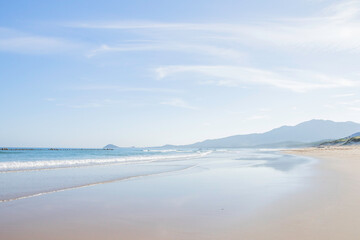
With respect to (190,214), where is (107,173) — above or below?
above

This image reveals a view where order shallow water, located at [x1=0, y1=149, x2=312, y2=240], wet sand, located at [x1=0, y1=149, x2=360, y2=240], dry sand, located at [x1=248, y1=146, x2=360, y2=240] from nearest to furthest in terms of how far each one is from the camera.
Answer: dry sand, located at [x1=248, y1=146, x2=360, y2=240] < wet sand, located at [x1=0, y1=149, x2=360, y2=240] < shallow water, located at [x1=0, y1=149, x2=312, y2=240]

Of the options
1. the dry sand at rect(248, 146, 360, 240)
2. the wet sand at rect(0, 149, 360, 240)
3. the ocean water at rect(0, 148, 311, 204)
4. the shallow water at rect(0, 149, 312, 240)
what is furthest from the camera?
the ocean water at rect(0, 148, 311, 204)

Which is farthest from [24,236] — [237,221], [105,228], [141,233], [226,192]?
[226,192]

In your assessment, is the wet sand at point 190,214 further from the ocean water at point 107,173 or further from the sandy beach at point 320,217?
the ocean water at point 107,173

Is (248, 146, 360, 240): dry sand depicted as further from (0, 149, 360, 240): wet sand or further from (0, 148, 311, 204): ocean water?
(0, 148, 311, 204): ocean water

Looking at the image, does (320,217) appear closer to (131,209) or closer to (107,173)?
(131,209)

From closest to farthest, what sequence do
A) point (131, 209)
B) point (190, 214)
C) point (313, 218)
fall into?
point (313, 218) < point (190, 214) < point (131, 209)

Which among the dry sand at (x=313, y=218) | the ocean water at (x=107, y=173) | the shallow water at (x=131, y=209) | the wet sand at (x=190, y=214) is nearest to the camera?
the dry sand at (x=313, y=218)

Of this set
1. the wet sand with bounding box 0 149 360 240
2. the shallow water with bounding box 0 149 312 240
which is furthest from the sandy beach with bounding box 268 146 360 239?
the shallow water with bounding box 0 149 312 240

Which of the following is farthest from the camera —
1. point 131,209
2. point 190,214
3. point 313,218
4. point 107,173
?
point 107,173

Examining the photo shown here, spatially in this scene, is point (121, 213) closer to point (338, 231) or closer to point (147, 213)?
point (147, 213)

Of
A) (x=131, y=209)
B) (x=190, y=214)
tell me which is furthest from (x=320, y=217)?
(x=131, y=209)

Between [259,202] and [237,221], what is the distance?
2.33m

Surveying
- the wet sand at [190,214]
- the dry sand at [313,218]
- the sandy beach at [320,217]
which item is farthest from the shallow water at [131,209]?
the sandy beach at [320,217]
